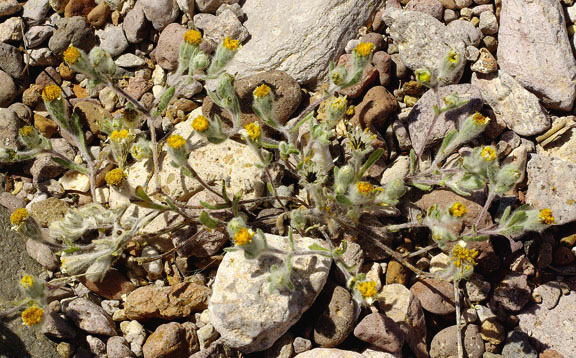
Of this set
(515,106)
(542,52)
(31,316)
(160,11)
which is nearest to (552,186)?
(515,106)

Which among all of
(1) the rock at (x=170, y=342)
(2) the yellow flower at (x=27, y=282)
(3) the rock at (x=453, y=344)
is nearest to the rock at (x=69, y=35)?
(2) the yellow flower at (x=27, y=282)

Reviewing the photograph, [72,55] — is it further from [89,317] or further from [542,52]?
[542,52]

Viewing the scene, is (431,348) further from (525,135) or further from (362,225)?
(525,135)

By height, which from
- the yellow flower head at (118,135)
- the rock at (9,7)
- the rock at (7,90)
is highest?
the rock at (9,7)

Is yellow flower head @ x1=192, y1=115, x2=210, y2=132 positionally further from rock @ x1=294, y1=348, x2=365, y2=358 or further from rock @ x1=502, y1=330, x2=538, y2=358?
rock @ x1=502, y1=330, x2=538, y2=358

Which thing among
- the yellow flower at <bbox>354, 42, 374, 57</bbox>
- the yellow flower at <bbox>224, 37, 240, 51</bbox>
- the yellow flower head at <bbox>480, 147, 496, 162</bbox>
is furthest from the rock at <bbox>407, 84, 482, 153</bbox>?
the yellow flower at <bbox>224, 37, 240, 51</bbox>

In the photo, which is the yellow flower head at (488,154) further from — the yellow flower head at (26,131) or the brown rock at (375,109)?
the yellow flower head at (26,131)
